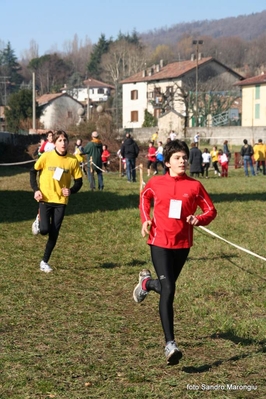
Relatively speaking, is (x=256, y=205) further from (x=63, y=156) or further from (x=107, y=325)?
(x=107, y=325)

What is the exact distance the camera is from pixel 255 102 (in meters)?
81.7

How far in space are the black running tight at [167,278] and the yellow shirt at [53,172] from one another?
3.75 meters

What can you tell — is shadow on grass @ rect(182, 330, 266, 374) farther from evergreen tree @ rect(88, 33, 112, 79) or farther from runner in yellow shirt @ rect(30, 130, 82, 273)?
evergreen tree @ rect(88, 33, 112, 79)

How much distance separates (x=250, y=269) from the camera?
35.3 ft

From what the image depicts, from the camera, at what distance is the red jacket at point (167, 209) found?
666 centimetres

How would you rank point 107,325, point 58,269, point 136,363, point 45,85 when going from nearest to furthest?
point 136,363
point 107,325
point 58,269
point 45,85

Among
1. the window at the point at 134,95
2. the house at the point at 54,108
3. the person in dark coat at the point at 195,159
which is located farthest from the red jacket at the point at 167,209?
the house at the point at 54,108

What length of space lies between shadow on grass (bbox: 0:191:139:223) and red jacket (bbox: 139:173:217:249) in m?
10.4

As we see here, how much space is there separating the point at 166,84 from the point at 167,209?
9165 centimetres

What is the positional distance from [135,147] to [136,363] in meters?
22.5

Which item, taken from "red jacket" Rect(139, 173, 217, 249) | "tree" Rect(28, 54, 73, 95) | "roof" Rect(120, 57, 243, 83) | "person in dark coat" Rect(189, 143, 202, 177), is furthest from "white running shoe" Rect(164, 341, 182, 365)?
"tree" Rect(28, 54, 73, 95)

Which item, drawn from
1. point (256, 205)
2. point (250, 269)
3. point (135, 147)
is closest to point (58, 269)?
point (250, 269)

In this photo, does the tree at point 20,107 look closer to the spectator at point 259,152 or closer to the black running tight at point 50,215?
the spectator at point 259,152

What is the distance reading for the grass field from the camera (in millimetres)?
5750
